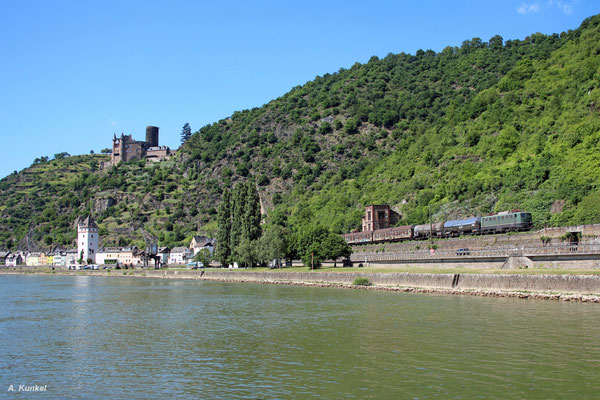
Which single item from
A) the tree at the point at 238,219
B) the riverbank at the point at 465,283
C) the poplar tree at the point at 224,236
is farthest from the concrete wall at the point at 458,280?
the poplar tree at the point at 224,236

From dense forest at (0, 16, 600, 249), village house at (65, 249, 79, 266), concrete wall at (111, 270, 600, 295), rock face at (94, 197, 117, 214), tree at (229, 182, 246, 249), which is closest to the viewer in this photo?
concrete wall at (111, 270, 600, 295)

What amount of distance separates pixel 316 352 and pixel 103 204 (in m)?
185

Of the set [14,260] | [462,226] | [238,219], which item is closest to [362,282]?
[462,226]

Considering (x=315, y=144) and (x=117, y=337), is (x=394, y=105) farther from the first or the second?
(x=117, y=337)

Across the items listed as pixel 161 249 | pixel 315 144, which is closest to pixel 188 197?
pixel 161 249

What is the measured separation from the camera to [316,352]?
74.1ft

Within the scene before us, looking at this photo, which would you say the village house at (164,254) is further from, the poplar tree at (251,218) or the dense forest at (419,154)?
the poplar tree at (251,218)

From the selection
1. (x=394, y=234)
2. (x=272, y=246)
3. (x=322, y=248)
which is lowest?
(x=322, y=248)

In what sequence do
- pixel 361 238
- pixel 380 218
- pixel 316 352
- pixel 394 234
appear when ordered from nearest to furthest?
pixel 316 352 → pixel 394 234 → pixel 361 238 → pixel 380 218

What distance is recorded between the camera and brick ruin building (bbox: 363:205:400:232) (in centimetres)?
9765

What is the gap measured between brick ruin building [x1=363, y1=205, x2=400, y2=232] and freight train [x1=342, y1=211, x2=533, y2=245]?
8.20m

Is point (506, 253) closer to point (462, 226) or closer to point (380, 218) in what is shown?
point (462, 226)

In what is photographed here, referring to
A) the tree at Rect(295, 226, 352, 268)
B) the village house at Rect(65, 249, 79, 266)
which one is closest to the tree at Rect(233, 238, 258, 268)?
the tree at Rect(295, 226, 352, 268)

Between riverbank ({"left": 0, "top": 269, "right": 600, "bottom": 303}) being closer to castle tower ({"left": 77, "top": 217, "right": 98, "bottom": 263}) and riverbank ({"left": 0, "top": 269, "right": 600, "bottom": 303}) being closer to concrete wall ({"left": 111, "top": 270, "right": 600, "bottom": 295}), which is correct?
concrete wall ({"left": 111, "top": 270, "right": 600, "bottom": 295})
